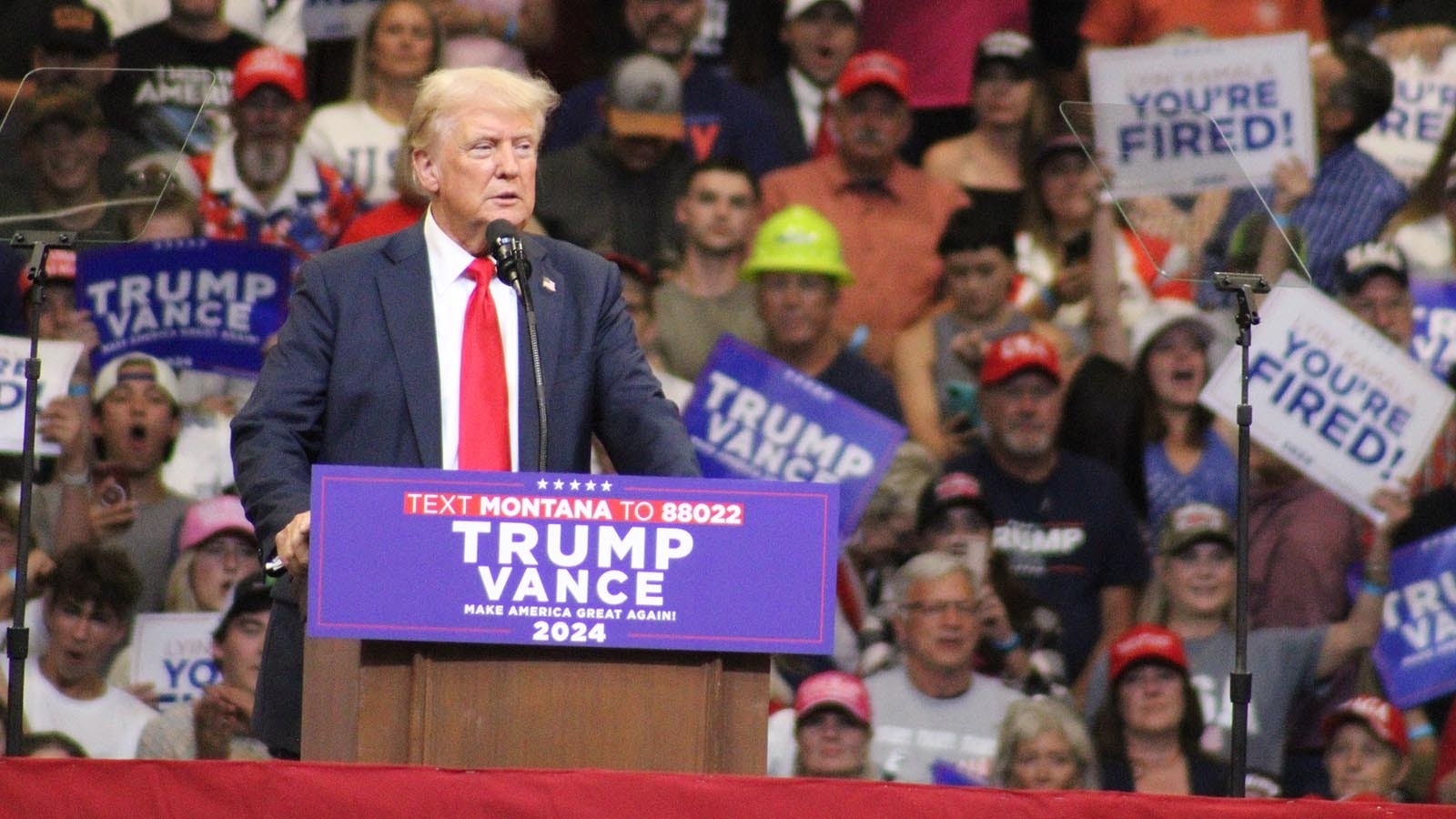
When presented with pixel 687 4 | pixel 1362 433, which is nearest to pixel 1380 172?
pixel 1362 433

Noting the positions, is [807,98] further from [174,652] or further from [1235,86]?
[174,652]

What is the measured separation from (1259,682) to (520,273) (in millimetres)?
3522

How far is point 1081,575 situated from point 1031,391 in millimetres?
551

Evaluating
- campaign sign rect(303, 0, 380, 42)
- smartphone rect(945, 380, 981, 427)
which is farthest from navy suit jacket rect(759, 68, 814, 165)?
campaign sign rect(303, 0, 380, 42)

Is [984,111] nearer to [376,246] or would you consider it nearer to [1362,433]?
[1362,433]

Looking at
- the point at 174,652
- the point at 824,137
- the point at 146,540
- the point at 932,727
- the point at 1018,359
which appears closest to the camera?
the point at 932,727

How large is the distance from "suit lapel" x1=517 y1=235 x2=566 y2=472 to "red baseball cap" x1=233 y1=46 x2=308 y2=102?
3.34 meters

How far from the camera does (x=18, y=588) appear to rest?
4328 mm

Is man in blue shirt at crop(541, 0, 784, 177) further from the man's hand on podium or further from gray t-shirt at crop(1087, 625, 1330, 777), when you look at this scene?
the man's hand on podium

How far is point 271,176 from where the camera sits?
21.3 feet

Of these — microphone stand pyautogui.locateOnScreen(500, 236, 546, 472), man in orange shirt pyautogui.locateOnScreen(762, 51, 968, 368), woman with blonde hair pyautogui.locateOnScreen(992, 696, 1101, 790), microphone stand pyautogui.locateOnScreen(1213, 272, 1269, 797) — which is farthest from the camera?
man in orange shirt pyautogui.locateOnScreen(762, 51, 968, 368)

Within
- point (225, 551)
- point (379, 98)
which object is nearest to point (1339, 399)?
point (379, 98)

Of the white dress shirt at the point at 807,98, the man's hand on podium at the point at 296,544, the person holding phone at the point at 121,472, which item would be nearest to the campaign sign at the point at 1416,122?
the white dress shirt at the point at 807,98

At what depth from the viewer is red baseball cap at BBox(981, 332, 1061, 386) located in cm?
627
